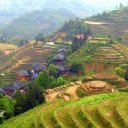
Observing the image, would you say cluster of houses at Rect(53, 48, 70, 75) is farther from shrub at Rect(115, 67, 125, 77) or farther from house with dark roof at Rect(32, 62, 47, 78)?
shrub at Rect(115, 67, 125, 77)

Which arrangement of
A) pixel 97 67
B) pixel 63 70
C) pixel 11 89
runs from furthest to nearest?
pixel 97 67
pixel 63 70
pixel 11 89

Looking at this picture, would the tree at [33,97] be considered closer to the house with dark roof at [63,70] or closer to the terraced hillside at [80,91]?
the terraced hillside at [80,91]

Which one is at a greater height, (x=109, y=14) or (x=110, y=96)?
(x=109, y=14)

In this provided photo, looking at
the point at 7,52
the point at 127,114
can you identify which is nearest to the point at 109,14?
the point at 7,52

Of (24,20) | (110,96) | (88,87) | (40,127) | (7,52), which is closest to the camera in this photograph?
(40,127)

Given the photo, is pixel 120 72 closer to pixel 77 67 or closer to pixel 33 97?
pixel 77 67

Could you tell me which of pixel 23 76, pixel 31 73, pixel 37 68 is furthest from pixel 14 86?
pixel 37 68

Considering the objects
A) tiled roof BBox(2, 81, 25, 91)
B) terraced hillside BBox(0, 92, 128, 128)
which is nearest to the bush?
terraced hillside BBox(0, 92, 128, 128)

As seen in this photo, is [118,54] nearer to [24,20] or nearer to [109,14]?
[109,14]
